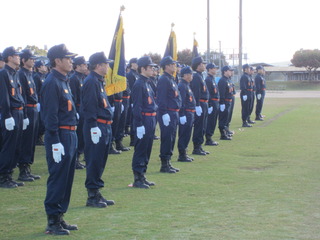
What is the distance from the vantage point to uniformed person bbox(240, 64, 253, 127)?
2006cm

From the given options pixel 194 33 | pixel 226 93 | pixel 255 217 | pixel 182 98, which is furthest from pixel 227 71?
pixel 255 217

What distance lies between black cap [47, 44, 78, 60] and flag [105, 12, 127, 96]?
3.42 m

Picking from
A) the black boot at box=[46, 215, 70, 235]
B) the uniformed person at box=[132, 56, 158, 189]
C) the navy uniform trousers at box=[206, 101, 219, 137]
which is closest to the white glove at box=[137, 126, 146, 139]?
the uniformed person at box=[132, 56, 158, 189]

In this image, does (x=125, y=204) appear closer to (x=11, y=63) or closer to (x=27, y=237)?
(x=27, y=237)

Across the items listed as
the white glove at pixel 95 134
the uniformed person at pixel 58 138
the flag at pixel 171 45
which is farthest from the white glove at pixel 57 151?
the flag at pixel 171 45

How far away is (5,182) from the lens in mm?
9148

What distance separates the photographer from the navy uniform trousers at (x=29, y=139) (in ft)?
32.4

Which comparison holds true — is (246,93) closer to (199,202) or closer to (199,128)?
(199,128)

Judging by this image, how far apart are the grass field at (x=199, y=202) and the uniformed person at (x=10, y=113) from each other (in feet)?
1.52

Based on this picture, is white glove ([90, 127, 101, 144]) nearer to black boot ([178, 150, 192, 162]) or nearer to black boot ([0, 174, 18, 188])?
black boot ([0, 174, 18, 188])

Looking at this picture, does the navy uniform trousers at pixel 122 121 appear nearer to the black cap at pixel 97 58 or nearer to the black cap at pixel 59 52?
the black cap at pixel 97 58

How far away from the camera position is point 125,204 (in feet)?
25.7

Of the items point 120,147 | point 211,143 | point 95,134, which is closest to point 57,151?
point 95,134

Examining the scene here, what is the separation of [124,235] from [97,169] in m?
1.64
